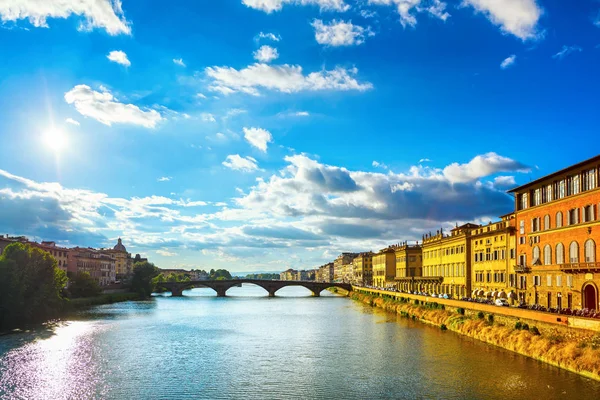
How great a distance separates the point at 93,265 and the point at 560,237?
116392 millimetres

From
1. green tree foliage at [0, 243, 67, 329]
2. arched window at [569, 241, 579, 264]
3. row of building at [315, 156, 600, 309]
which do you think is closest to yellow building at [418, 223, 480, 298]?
row of building at [315, 156, 600, 309]

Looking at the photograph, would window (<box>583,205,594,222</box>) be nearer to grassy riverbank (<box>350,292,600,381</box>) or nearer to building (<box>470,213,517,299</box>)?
grassy riverbank (<box>350,292,600,381</box>)

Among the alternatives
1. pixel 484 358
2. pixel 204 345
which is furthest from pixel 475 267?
pixel 204 345

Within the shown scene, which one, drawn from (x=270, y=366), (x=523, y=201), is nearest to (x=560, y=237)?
(x=523, y=201)

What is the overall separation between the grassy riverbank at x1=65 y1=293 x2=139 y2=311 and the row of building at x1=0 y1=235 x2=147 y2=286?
9379mm

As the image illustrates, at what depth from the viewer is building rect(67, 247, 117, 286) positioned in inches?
4801

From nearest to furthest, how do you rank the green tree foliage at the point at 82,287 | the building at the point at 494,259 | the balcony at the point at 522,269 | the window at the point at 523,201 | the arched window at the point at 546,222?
the arched window at the point at 546,222
the balcony at the point at 522,269
the window at the point at 523,201
the building at the point at 494,259
the green tree foliage at the point at 82,287

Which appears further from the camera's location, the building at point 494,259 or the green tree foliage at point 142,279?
the green tree foliage at point 142,279

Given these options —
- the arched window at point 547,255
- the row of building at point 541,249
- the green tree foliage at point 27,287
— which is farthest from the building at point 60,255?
the arched window at point 547,255

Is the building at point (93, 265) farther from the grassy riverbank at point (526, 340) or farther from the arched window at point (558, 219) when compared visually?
the arched window at point (558, 219)

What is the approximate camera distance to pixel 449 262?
265ft

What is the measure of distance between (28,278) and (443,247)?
58.6 meters

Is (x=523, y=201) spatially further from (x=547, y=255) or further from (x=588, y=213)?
(x=588, y=213)

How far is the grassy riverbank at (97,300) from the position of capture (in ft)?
260
